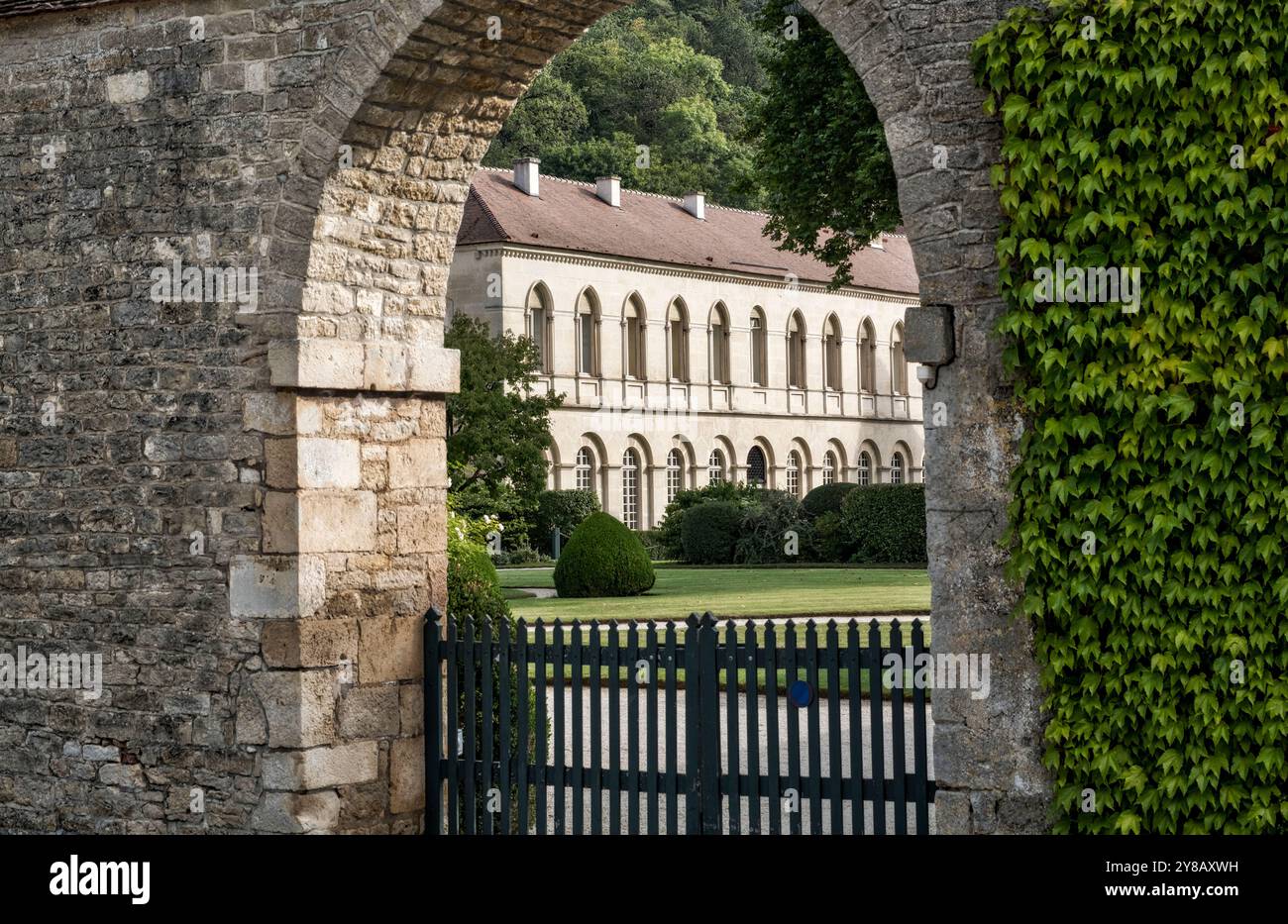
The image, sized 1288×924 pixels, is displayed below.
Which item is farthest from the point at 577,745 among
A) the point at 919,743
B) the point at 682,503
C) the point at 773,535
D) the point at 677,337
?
the point at 677,337

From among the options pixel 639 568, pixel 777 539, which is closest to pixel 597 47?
pixel 777 539

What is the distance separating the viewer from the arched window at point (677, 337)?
49656mm

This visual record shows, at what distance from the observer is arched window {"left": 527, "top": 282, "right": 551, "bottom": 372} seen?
4519 cm

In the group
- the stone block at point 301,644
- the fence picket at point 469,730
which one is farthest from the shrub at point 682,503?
the stone block at point 301,644

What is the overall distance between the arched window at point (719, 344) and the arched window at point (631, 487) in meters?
4.60

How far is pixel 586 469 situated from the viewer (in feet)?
154

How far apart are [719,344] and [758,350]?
2.00 meters

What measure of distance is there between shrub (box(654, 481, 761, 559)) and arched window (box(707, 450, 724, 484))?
9.64 metres

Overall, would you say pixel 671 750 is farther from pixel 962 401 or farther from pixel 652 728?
pixel 962 401

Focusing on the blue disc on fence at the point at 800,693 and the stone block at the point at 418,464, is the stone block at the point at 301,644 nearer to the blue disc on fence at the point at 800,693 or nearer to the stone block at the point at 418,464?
the stone block at the point at 418,464

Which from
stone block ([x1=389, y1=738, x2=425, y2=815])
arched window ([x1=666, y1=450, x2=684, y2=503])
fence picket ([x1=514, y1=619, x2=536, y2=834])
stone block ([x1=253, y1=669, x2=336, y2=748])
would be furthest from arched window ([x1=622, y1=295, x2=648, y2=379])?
stone block ([x1=253, y1=669, x2=336, y2=748])

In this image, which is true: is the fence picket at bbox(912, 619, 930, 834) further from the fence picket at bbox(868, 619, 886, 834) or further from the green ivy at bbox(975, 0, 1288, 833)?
the green ivy at bbox(975, 0, 1288, 833)
